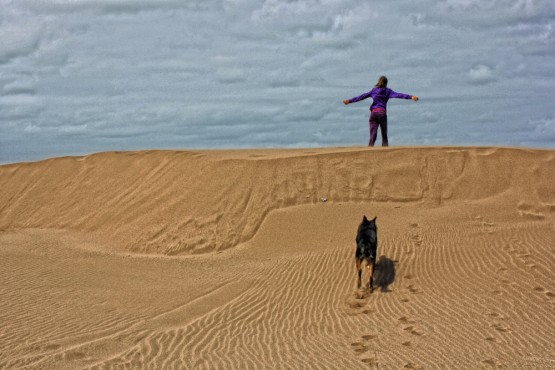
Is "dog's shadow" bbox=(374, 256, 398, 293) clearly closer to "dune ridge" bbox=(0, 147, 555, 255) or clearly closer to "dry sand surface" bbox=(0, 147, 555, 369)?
"dry sand surface" bbox=(0, 147, 555, 369)

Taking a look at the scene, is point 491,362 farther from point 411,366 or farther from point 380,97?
point 380,97

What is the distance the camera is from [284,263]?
1463 centimetres

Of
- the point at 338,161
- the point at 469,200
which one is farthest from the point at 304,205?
the point at 469,200

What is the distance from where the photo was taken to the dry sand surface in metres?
9.51

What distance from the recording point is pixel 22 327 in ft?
34.8

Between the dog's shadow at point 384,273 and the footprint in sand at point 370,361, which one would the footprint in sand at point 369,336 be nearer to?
the footprint in sand at point 370,361

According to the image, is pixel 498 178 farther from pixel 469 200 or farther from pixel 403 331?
pixel 403 331

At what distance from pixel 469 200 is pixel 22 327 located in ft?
39.4

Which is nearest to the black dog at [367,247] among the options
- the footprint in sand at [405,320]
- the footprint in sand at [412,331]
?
the footprint in sand at [405,320]

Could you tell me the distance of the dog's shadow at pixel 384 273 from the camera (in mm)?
12602

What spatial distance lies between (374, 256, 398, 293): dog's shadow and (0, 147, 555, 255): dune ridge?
3.67 metres

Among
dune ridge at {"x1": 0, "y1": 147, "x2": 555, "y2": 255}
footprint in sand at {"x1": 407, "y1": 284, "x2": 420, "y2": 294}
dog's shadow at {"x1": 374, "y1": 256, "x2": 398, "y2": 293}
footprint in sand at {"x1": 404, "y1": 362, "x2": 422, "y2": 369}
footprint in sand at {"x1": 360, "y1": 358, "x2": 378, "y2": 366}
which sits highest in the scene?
dune ridge at {"x1": 0, "y1": 147, "x2": 555, "y2": 255}

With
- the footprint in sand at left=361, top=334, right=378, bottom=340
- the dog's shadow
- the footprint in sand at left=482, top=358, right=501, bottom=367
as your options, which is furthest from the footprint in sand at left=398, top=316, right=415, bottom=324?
the footprint in sand at left=482, top=358, right=501, bottom=367

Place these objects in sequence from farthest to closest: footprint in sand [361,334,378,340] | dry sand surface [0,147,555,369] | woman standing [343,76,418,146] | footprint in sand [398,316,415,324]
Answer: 1. woman standing [343,76,418,146]
2. footprint in sand [398,316,415,324]
3. footprint in sand [361,334,378,340]
4. dry sand surface [0,147,555,369]
